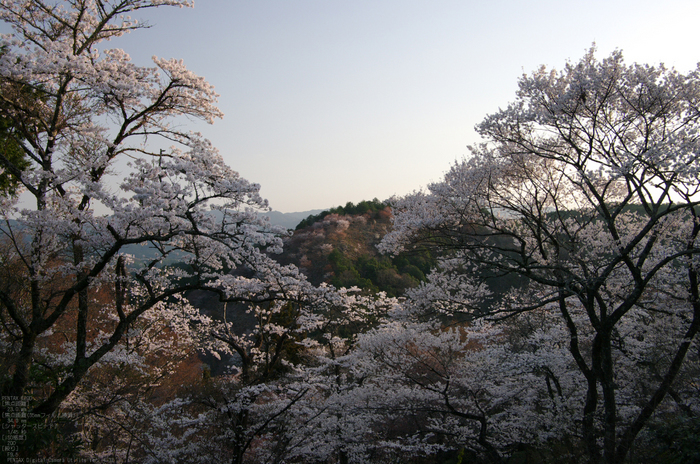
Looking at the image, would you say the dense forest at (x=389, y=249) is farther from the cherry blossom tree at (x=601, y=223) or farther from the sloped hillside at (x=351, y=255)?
the sloped hillside at (x=351, y=255)

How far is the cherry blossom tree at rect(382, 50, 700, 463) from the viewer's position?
5832 millimetres

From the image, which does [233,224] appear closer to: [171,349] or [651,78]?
[651,78]

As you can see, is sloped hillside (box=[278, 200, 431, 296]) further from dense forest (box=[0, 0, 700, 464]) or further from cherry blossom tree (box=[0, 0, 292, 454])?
cherry blossom tree (box=[0, 0, 292, 454])

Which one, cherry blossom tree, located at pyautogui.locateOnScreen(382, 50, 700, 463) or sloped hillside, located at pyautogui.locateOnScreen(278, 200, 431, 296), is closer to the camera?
cherry blossom tree, located at pyautogui.locateOnScreen(382, 50, 700, 463)

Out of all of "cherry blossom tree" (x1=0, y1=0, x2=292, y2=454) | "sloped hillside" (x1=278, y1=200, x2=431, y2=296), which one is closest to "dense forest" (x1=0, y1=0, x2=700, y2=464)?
"cherry blossom tree" (x1=0, y1=0, x2=292, y2=454)

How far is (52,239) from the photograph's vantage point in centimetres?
653

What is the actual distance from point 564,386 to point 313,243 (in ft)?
90.4

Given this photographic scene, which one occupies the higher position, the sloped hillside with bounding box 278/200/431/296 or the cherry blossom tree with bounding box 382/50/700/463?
the sloped hillside with bounding box 278/200/431/296

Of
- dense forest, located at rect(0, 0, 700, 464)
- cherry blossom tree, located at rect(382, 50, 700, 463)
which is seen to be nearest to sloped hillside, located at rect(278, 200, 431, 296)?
dense forest, located at rect(0, 0, 700, 464)

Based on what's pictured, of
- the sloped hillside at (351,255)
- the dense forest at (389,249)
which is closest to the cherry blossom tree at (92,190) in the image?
the dense forest at (389,249)

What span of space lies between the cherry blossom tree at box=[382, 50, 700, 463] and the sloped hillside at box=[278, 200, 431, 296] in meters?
16.4

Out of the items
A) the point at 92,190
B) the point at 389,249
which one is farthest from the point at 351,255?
the point at 92,190

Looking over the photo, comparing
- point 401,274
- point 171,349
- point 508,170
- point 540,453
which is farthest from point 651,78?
point 401,274

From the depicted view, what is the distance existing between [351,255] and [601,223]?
26.2 metres
